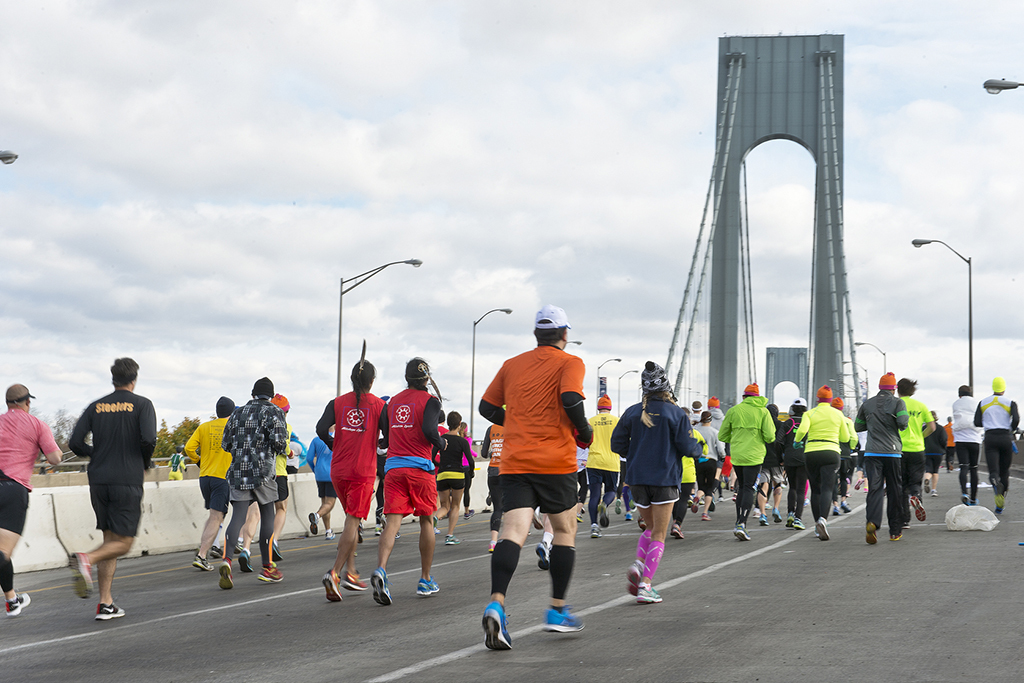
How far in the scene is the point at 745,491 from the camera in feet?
43.6

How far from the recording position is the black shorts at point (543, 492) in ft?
20.2

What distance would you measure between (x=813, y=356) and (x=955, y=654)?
223 ft

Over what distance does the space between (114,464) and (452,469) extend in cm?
647

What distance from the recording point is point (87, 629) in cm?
722

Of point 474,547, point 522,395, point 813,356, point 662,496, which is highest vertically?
point 813,356

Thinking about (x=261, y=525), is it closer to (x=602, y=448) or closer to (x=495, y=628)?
(x=495, y=628)

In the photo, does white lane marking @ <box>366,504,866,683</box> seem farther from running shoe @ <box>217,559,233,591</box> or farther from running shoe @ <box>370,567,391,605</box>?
running shoe @ <box>217,559,233,591</box>

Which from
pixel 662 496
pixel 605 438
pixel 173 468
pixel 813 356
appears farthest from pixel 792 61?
pixel 662 496

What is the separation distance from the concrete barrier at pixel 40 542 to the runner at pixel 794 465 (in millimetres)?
9173

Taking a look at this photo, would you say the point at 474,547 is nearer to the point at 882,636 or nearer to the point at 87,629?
the point at 87,629

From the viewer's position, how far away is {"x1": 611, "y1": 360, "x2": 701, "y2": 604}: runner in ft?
25.7

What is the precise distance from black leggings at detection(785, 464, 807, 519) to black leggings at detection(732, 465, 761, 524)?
1327 mm

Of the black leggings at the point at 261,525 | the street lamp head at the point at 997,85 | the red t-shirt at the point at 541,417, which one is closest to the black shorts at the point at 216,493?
the black leggings at the point at 261,525

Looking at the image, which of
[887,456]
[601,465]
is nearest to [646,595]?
[887,456]
